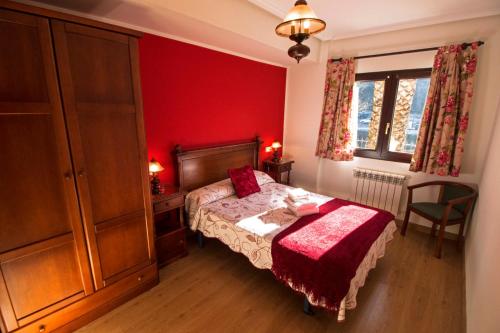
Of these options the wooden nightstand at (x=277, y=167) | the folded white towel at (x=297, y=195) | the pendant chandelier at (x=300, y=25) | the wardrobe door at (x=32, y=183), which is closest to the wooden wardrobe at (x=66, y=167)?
the wardrobe door at (x=32, y=183)

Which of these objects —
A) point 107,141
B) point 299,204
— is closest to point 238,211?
point 299,204

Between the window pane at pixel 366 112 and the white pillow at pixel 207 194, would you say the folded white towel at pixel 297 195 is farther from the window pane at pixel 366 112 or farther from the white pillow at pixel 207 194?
the window pane at pixel 366 112

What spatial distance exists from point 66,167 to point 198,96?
1761mm

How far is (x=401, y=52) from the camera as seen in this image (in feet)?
10.5

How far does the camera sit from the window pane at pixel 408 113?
3.22 meters

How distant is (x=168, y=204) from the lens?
7.91ft

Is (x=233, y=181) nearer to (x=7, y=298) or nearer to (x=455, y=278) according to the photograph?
(x=7, y=298)

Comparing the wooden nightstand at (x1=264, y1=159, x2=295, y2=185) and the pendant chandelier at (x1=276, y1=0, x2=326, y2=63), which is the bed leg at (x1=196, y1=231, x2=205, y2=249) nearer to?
the wooden nightstand at (x1=264, y1=159, x2=295, y2=185)

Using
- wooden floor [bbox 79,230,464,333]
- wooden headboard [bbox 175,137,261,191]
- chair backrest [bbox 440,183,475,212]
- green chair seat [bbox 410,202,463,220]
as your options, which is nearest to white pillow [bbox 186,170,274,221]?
wooden headboard [bbox 175,137,261,191]

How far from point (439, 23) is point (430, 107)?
100cm

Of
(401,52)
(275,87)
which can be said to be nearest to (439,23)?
(401,52)

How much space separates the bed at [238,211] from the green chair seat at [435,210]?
63 centimetres

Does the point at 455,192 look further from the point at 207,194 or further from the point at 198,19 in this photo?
the point at 198,19

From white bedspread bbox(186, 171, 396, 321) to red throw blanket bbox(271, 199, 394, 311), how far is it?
0.09 m
